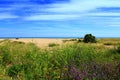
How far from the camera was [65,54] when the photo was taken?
11.0m

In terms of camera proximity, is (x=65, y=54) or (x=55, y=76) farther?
(x=65, y=54)

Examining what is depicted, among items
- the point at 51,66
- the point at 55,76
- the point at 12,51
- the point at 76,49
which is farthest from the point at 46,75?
the point at 12,51

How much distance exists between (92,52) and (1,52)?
11.3 ft

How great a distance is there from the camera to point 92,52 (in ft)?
39.0

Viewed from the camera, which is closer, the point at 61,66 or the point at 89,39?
the point at 61,66

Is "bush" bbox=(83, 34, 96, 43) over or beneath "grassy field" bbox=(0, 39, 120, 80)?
over

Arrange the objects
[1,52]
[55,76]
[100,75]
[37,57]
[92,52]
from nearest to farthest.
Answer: [100,75] → [55,76] → [37,57] → [92,52] → [1,52]

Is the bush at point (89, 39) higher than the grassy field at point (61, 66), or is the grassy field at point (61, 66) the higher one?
the bush at point (89, 39)

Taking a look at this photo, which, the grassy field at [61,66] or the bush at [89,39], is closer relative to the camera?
the grassy field at [61,66]

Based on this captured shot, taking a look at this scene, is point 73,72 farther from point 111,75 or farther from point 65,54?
point 65,54

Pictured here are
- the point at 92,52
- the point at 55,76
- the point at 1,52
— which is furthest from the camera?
the point at 1,52

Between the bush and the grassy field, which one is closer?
the grassy field

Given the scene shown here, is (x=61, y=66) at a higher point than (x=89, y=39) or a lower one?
lower

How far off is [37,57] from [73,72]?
2606 mm
